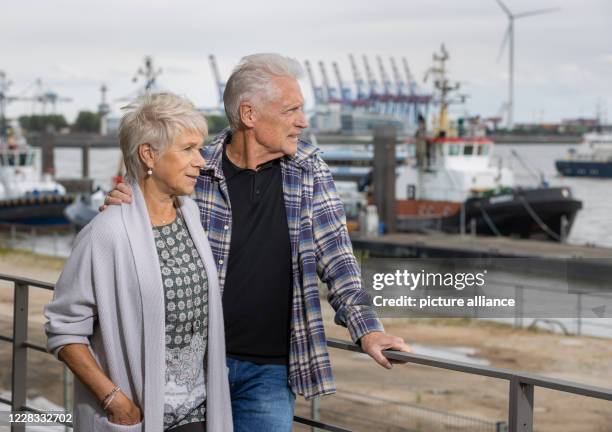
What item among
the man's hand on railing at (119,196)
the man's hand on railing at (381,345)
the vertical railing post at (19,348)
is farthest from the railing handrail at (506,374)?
the vertical railing post at (19,348)

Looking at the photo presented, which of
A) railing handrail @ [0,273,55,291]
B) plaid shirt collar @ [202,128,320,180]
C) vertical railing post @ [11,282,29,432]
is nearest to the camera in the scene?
plaid shirt collar @ [202,128,320,180]

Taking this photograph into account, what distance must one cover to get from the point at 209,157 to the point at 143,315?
60cm

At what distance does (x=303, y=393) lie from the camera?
274 cm

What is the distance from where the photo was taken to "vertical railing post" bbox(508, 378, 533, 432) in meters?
2.45

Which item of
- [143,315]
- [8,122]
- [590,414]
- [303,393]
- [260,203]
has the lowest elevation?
[590,414]

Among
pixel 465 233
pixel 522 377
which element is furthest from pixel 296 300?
pixel 465 233

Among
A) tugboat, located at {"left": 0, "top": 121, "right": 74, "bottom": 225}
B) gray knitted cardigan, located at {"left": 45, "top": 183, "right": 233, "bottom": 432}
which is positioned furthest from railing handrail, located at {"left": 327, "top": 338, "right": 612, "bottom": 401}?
tugboat, located at {"left": 0, "top": 121, "right": 74, "bottom": 225}

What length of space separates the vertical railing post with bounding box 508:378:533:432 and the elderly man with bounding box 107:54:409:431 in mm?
396

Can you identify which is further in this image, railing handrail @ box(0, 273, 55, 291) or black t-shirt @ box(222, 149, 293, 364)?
railing handrail @ box(0, 273, 55, 291)

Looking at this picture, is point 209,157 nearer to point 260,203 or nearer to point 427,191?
point 260,203

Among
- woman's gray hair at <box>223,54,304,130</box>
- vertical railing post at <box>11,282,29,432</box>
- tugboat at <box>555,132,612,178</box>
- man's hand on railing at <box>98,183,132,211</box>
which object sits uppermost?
tugboat at <box>555,132,612,178</box>

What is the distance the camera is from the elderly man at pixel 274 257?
8.96ft

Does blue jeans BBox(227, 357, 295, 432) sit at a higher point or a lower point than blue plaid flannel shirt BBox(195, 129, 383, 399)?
lower

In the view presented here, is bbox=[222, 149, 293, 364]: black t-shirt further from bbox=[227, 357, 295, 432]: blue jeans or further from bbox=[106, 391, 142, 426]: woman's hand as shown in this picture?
bbox=[106, 391, 142, 426]: woman's hand
